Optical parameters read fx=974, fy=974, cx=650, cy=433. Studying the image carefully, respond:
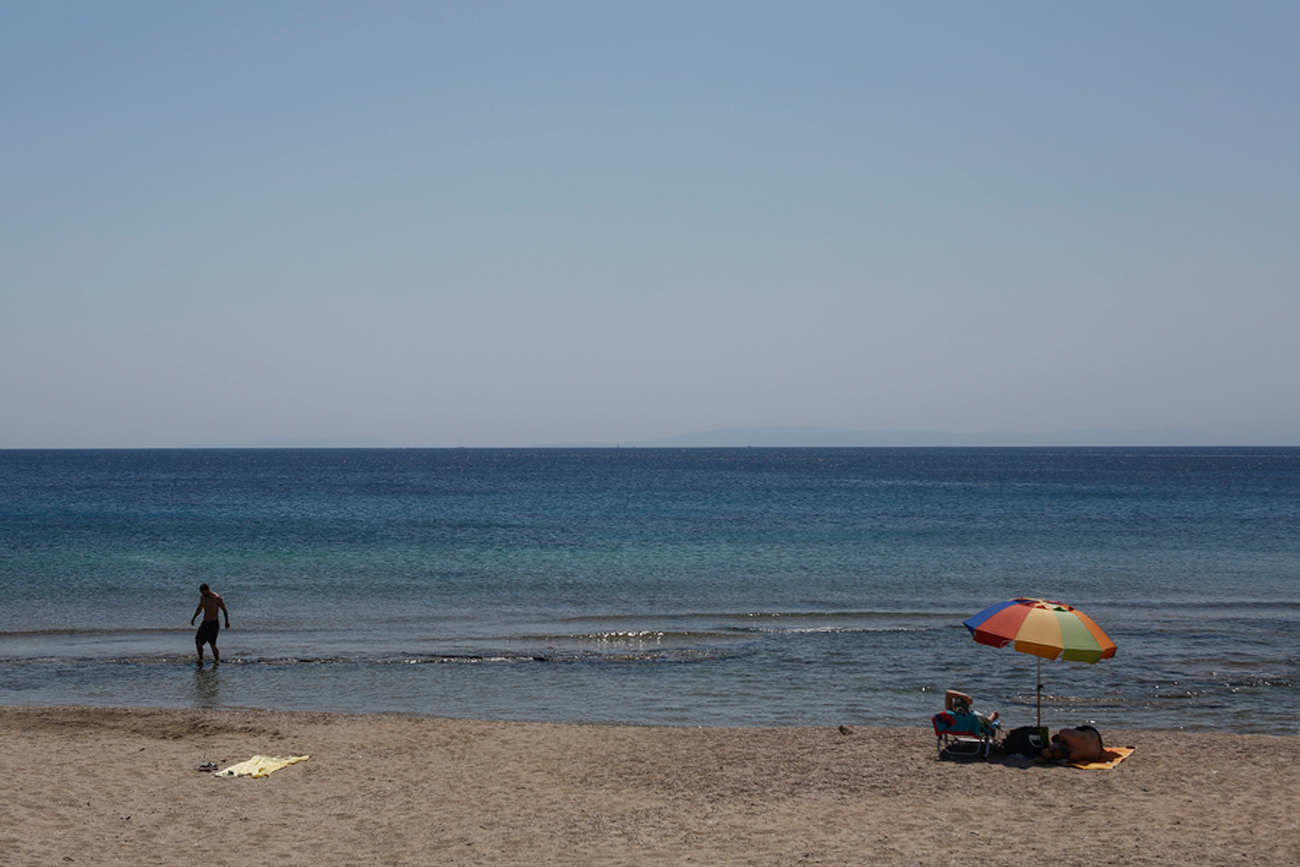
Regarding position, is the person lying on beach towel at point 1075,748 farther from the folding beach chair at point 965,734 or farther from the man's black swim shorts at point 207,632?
the man's black swim shorts at point 207,632

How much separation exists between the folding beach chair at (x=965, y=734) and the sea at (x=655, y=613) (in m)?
2.48

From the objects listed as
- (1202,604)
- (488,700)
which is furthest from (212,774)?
(1202,604)

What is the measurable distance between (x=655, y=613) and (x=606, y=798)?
13609 millimetres

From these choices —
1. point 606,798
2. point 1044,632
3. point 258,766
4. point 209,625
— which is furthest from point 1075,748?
point 209,625

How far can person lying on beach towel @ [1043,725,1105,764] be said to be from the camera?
1144cm

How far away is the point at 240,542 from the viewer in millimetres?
37844

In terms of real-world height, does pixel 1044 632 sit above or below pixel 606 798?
above

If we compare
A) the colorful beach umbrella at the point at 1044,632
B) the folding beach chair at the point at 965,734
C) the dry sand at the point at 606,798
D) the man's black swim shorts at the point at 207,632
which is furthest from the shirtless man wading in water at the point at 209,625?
the colorful beach umbrella at the point at 1044,632

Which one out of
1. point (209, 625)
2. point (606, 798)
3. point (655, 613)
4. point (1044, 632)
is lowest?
point (655, 613)

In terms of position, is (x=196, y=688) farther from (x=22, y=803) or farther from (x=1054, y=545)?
(x=1054, y=545)

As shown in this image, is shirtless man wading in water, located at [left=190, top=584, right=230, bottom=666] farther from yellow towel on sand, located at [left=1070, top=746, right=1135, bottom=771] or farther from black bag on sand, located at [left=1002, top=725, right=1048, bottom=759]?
yellow towel on sand, located at [left=1070, top=746, right=1135, bottom=771]

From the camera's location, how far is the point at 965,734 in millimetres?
12016

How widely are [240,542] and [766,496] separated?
4019cm

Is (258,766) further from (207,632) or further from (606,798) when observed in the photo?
(207,632)
